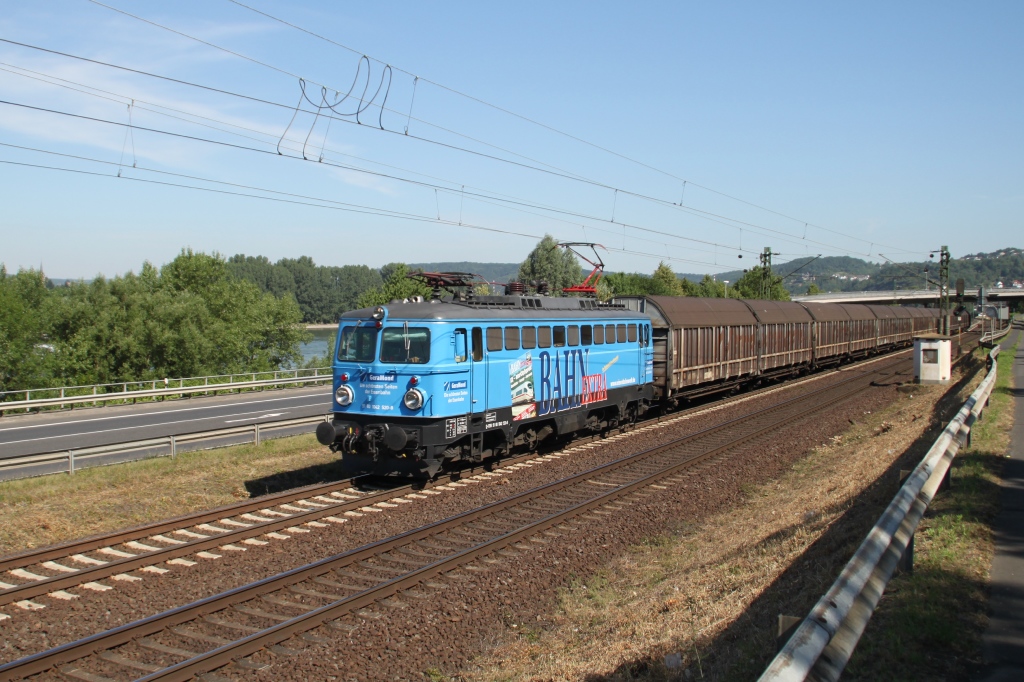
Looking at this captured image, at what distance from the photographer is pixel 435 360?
13.8 metres

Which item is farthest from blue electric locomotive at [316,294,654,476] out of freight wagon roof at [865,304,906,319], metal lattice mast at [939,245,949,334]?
metal lattice mast at [939,245,949,334]

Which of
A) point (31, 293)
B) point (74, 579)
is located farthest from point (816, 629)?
point (31, 293)

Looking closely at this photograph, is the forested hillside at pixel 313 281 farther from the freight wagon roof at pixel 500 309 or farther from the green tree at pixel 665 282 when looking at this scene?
the freight wagon roof at pixel 500 309

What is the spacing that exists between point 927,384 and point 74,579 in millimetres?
30689

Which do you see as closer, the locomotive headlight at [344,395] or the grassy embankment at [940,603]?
the grassy embankment at [940,603]

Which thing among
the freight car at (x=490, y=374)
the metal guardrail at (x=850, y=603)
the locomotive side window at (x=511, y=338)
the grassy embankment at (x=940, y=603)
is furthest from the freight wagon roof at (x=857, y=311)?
the metal guardrail at (x=850, y=603)

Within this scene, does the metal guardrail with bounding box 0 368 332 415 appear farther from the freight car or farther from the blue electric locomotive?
the freight car

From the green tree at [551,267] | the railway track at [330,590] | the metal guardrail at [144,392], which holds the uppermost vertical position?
the green tree at [551,267]

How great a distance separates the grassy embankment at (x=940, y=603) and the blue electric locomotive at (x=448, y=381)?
26.2 ft

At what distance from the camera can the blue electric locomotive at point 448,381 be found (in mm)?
13766

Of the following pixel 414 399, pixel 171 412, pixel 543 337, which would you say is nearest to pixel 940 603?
pixel 414 399

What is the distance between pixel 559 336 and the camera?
57.0 feet

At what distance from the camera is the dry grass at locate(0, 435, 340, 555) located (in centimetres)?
1213

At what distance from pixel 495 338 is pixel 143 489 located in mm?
7185
